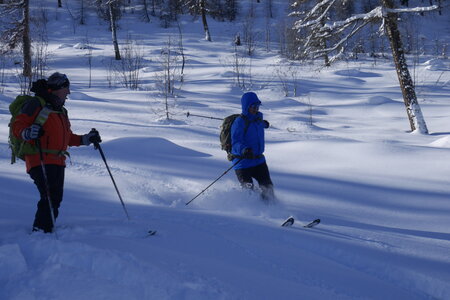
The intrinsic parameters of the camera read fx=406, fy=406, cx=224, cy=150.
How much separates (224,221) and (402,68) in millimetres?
8195

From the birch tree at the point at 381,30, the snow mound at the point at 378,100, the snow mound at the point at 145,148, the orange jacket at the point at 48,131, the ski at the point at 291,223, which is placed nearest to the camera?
the orange jacket at the point at 48,131

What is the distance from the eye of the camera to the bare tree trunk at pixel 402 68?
10211 mm

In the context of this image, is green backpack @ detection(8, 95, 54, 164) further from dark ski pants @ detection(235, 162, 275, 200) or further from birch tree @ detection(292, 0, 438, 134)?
birch tree @ detection(292, 0, 438, 134)

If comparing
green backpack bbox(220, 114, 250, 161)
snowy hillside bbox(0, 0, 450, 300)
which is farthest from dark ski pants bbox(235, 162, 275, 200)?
green backpack bbox(220, 114, 250, 161)

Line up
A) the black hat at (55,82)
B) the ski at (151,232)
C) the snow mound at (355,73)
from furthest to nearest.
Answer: the snow mound at (355,73), the ski at (151,232), the black hat at (55,82)

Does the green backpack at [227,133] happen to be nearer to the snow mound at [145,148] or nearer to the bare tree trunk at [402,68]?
the snow mound at [145,148]

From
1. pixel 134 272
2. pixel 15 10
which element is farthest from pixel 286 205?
pixel 15 10

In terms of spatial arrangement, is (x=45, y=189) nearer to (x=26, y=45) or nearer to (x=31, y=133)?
(x=31, y=133)

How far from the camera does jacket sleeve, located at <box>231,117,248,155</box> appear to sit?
5.06 meters

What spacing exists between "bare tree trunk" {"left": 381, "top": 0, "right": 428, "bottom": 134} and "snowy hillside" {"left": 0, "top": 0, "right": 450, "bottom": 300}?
17.7 inches

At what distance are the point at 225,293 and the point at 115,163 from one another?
486 centimetres

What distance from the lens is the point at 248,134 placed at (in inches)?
202

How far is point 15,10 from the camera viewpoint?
1694cm

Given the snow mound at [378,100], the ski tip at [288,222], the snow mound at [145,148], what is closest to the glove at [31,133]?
the ski tip at [288,222]
